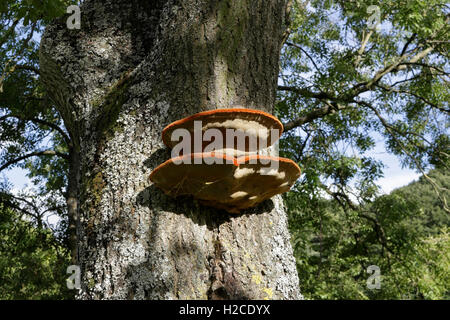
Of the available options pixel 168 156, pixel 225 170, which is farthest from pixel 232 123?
pixel 168 156

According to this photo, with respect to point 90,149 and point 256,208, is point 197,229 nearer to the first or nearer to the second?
point 256,208

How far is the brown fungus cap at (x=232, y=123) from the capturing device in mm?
1447

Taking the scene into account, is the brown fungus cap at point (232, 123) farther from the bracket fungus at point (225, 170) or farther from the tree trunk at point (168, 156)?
the tree trunk at point (168, 156)

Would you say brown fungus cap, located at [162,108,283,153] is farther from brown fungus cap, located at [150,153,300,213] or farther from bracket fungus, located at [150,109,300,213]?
brown fungus cap, located at [150,153,300,213]

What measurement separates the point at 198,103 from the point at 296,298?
891 mm

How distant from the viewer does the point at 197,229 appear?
1524mm

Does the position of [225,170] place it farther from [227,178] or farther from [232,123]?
[232,123]

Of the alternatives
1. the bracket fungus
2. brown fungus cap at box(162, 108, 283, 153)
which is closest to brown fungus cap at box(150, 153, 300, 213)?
the bracket fungus

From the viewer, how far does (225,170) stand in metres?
1.39

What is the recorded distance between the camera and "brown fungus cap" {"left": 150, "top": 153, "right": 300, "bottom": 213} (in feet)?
4.52

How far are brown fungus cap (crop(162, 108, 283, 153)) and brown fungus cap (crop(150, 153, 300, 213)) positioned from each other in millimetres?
130

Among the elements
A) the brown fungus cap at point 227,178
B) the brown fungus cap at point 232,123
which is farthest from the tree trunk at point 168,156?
the brown fungus cap at point 232,123

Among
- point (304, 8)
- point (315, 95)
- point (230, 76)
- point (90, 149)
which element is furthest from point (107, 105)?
point (304, 8)

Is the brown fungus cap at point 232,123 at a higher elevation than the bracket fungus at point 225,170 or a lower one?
higher
